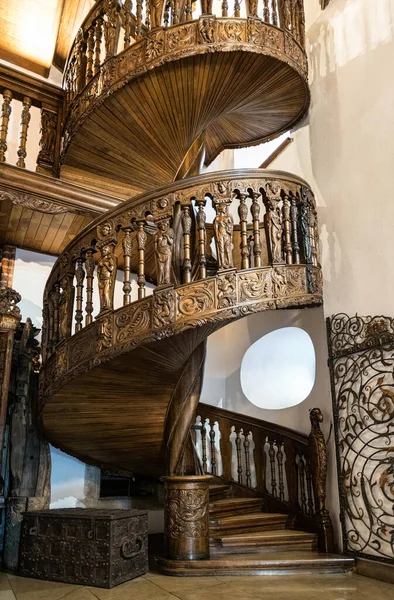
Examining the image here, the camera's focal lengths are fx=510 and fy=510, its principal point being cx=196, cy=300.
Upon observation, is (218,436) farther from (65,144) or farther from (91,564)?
(65,144)

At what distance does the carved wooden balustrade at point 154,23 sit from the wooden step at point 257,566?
3813 millimetres

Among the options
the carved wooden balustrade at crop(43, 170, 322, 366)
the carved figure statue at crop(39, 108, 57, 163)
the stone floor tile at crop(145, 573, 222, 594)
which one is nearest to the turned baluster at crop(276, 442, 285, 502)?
the stone floor tile at crop(145, 573, 222, 594)

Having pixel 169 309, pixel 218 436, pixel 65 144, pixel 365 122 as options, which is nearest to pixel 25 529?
pixel 169 309

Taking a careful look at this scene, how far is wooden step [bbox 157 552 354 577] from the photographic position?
3.31m

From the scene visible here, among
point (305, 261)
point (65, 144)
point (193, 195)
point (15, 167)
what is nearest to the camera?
point (193, 195)

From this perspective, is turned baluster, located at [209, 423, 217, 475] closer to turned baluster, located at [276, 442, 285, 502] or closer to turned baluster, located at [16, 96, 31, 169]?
turned baluster, located at [276, 442, 285, 502]

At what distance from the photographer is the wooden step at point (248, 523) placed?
13.0 feet

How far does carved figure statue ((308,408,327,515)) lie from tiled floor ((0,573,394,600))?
0.63 m

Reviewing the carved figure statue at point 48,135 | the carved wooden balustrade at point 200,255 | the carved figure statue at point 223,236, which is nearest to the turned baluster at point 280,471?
the carved wooden balustrade at point 200,255

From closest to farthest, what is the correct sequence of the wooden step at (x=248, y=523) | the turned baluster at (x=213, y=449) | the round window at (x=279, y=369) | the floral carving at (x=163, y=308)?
1. the floral carving at (x=163, y=308)
2. the wooden step at (x=248, y=523)
3. the turned baluster at (x=213, y=449)
4. the round window at (x=279, y=369)

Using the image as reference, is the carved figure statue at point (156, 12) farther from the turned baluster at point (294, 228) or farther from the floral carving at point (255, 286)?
the floral carving at point (255, 286)

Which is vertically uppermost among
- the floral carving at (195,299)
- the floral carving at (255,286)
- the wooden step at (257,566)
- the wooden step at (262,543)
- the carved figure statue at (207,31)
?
the carved figure statue at (207,31)

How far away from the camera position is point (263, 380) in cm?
577

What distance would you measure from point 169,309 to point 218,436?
273 cm
